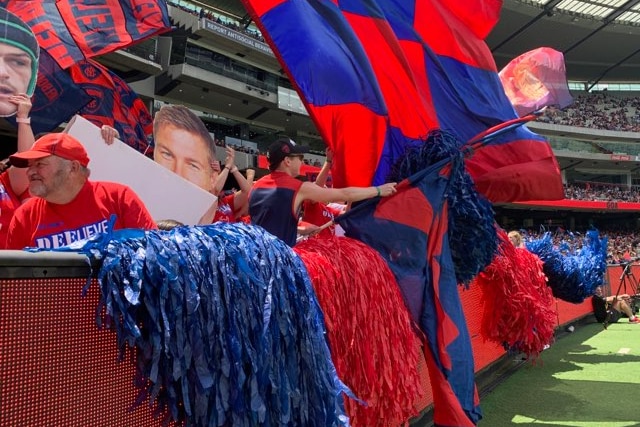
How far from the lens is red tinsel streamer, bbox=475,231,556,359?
439 centimetres

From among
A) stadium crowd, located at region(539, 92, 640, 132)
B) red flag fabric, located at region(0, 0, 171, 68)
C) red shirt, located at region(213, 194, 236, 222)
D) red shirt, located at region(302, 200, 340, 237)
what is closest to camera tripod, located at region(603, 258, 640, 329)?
red shirt, located at region(302, 200, 340, 237)

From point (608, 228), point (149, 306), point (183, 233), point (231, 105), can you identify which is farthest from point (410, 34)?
point (608, 228)

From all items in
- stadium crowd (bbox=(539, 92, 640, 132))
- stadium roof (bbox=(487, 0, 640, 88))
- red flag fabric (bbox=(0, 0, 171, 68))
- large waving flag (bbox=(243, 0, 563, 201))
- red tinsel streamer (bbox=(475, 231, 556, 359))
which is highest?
stadium roof (bbox=(487, 0, 640, 88))

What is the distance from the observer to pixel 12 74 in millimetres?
3293

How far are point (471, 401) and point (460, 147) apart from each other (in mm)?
1420

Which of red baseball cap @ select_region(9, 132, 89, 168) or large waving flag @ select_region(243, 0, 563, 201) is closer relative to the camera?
red baseball cap @ select_region(9, 132, 89, 168)

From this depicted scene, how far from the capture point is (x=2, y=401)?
1.23 meters

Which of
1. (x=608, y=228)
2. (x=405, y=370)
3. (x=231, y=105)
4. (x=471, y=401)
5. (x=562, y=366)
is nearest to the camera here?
(x=405, y=370)

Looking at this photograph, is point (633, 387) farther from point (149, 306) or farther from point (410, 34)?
point (149, 306)

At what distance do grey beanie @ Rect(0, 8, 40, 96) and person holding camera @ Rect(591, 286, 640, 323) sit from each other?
29.7 ft

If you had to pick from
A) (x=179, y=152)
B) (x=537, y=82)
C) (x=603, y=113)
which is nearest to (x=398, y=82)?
(x=537, y=82)

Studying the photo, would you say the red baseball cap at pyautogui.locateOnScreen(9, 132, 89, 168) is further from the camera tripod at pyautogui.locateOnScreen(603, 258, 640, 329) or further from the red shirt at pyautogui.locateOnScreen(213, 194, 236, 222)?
the camera tripod at pyautogui.locateOnScreen(603, 258, 640, 329)

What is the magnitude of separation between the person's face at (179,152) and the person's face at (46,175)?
3.49 feet

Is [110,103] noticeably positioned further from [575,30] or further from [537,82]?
[575,30]
